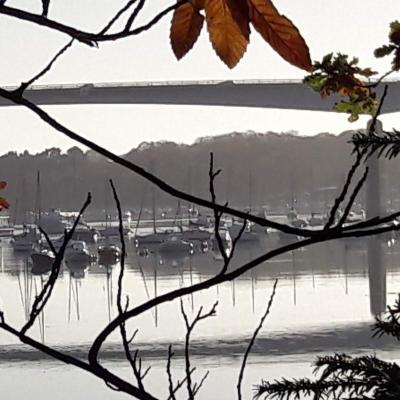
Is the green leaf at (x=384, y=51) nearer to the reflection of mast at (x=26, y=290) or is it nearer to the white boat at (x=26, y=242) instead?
the reflection of mast at (x=26, y=290)

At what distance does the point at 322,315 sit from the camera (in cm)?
1620

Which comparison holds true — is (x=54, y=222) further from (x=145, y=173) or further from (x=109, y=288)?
(x=145, y=173)

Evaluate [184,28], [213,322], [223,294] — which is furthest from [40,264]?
[184,28]

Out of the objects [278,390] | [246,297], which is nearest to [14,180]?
[246,297]

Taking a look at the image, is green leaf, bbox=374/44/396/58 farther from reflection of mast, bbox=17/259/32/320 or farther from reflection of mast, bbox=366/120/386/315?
reflection of mast, bbox=17/259/32/320

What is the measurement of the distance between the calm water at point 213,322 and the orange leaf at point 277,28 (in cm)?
992

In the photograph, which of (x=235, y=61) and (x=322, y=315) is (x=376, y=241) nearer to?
(x=322, y=315)

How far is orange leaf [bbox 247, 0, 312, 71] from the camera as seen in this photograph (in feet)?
2.02

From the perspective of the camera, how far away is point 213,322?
1605cm

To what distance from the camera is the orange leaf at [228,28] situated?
632 mm

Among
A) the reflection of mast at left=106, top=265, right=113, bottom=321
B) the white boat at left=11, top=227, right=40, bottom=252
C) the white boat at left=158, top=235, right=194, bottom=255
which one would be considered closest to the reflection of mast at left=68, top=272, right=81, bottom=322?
the reflection of mast at left=106, top=265, right=113, bottom=321

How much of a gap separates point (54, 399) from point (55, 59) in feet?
33.0

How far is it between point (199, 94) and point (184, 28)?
91.3 feet

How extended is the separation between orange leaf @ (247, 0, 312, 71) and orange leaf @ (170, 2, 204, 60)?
→ 0.06 m
